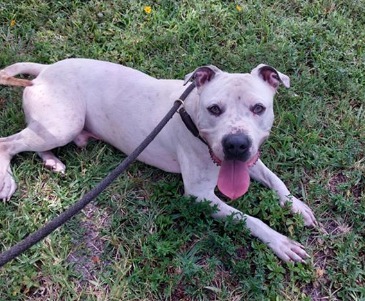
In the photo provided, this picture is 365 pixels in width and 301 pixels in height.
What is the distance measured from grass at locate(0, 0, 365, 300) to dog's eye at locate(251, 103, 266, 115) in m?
0.89

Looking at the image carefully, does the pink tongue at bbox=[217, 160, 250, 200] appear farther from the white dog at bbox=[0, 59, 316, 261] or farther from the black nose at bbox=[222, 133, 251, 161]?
the black nose at bbox=[222, 133, 251, 161]

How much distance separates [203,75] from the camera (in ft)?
11.6

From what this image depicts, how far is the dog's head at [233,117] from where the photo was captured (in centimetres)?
321

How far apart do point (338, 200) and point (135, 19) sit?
2879mm

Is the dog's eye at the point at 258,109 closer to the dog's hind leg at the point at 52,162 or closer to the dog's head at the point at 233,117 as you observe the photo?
the dog's head at the point at 233,117

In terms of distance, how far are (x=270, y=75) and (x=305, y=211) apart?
1.14 meters

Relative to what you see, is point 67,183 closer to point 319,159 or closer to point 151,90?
point 151,90

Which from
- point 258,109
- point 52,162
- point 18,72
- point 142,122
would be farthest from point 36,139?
point 258,109

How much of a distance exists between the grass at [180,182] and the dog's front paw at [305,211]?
0.06 meters

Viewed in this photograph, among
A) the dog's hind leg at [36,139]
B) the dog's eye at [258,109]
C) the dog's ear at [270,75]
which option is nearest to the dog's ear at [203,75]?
the dog's ear at [270,75]

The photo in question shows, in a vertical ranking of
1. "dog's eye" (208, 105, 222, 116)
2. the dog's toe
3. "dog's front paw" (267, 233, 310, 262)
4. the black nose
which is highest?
"dog's eye" (208, 105, 222, 116)

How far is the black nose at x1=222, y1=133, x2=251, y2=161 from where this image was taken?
10.3 feet

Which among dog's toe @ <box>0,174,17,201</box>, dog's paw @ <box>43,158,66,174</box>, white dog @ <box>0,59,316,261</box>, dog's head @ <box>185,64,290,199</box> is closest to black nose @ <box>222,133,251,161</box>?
dog's head @ <box>185,64,290,199</box>

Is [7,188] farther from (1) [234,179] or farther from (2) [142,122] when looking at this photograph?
(1) [234,179]
